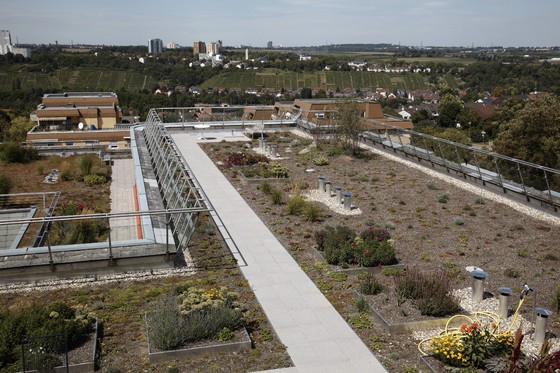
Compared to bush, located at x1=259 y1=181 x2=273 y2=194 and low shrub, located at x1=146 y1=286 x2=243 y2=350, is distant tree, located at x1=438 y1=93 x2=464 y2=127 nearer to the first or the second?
bush, located at x1=259 y1=181 x2=273 y2=194

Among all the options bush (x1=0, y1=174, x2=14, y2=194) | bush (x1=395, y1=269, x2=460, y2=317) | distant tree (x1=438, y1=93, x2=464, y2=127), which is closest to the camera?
bush (x1=395, y1=269, x2=460, y2=317)

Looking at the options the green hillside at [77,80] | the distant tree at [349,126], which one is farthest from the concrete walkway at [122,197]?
the green hillside at [77,80]

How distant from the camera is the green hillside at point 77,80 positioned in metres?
99.2

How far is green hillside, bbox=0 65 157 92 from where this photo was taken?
99.2m

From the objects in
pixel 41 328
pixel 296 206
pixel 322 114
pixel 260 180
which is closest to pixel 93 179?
pixel 260 180

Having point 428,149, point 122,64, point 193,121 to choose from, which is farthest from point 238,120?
point 122,64

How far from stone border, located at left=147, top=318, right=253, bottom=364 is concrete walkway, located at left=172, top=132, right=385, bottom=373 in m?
0.61

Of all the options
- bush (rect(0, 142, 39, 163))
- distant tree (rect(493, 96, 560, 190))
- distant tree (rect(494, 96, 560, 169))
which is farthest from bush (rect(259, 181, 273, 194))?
distant tree (rect(494, 96, 560, 169))

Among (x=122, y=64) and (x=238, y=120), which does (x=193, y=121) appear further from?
(x=122, y=64)

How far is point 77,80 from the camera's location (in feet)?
358

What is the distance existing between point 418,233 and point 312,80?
117 metres

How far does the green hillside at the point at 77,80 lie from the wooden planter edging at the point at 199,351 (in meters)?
99.3

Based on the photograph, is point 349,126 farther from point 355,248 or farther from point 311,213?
point 355,248

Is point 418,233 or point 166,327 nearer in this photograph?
point 166,327
